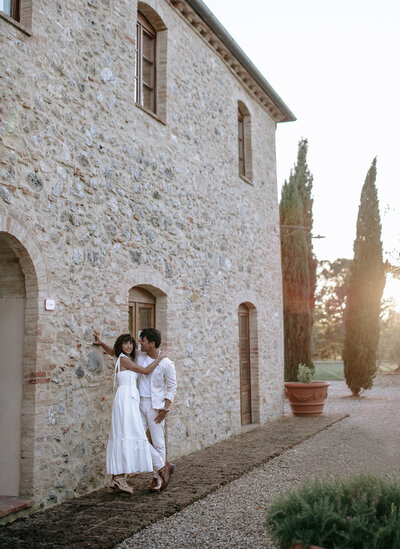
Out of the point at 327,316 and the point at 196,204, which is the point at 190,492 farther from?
the point at 327,316

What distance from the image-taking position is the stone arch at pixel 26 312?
15.5ft

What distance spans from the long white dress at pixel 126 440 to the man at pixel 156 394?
30 cm

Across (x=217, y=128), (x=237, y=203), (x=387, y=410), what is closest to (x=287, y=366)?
(x=387, y=410)

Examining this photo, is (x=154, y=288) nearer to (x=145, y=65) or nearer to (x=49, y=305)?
(x=49, y=305)

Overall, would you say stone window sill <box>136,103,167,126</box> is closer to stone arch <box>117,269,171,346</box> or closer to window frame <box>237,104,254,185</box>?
stone arch <box>117,269,171,346</box>

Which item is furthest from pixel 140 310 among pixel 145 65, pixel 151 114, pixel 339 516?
pixel 339 516

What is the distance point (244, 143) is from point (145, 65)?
3631 millimetres

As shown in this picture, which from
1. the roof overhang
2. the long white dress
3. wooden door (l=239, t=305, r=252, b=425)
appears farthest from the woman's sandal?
the roof overhang

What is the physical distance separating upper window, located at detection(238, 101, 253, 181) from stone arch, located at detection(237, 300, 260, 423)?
2566 mm

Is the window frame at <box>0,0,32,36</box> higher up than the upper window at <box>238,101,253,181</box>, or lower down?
lower down

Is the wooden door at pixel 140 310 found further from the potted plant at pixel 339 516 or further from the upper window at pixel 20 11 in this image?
the potted plant at pixel 339 516

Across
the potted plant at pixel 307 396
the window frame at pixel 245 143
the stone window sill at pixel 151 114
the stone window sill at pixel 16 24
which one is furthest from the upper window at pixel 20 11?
the potted plant at pixel 307 396

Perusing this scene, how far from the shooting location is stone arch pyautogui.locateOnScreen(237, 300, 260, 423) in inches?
396

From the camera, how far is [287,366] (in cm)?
1441
